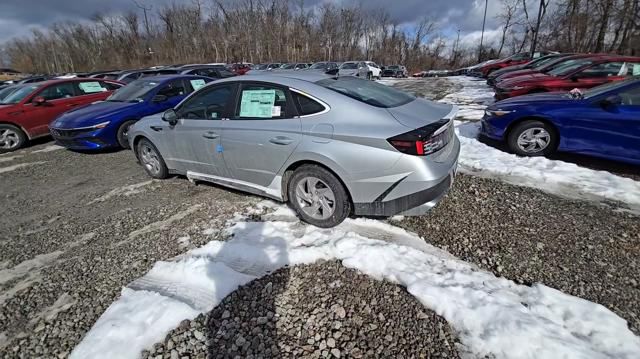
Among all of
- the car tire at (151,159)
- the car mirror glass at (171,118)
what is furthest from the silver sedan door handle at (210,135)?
the car tire at (151,159)

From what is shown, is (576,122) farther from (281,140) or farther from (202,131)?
(202,131)

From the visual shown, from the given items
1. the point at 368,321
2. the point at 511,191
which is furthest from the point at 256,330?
the point at 511,191

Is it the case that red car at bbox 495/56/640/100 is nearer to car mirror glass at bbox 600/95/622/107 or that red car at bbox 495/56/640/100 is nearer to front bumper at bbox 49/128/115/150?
car mirror glass at bbox 600/95/622/107

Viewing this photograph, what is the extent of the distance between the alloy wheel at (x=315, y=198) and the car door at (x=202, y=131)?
44.1 inches

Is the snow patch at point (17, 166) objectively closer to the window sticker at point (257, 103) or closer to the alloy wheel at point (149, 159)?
the alloy wheel at point (149, 159)

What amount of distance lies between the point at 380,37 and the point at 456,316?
193 feet

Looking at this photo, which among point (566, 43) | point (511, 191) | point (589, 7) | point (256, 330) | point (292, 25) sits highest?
point (292, 25)

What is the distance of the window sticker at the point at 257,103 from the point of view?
3232mm

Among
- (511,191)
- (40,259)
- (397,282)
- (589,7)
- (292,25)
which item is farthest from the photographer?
(292,25)

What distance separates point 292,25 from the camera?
47656 mm

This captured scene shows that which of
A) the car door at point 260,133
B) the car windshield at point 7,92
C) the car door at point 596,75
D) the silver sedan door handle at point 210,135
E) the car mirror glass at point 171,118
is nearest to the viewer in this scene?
the car door at point 260,133

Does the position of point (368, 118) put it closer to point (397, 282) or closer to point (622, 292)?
point (397, 282)

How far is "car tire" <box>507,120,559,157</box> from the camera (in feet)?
15.2

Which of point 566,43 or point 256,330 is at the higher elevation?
point 566,43
